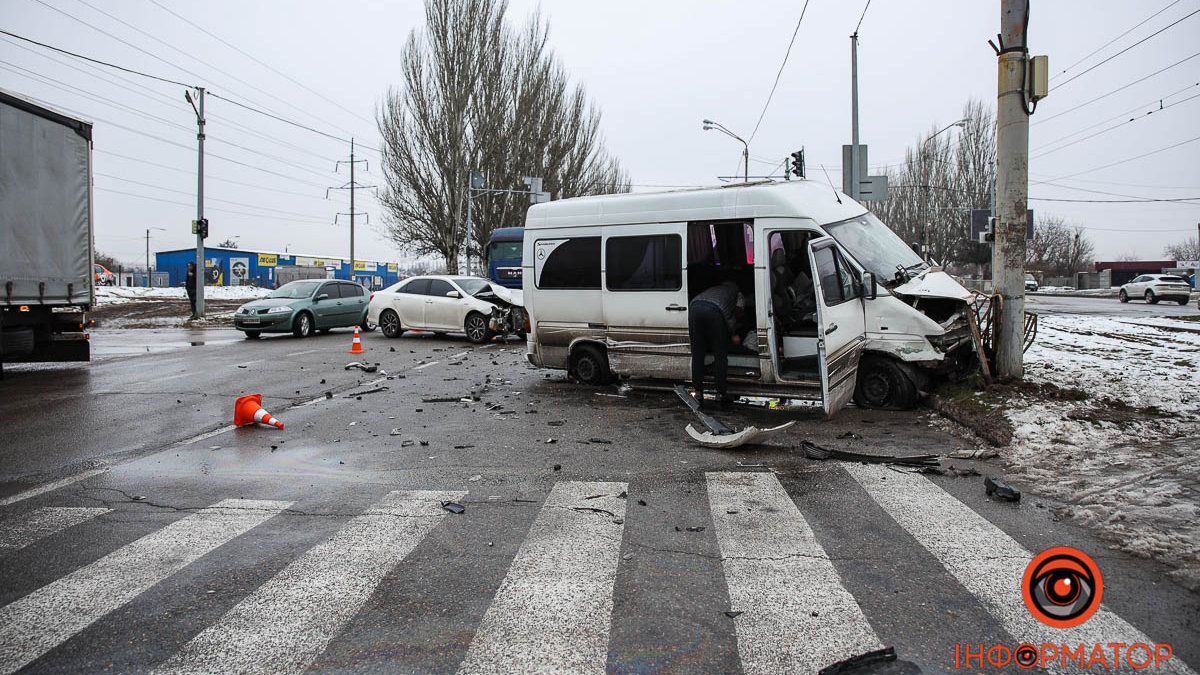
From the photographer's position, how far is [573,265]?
991 cm

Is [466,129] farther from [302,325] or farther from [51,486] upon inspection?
[51,486]

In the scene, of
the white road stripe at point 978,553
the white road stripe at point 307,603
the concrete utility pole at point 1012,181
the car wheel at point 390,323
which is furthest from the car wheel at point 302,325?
the white road stripe at point 978,553

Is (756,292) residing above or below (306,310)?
above

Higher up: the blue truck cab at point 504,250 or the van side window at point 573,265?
the blue truck cab at point 504,250

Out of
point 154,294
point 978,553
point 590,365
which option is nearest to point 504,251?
point 590,365

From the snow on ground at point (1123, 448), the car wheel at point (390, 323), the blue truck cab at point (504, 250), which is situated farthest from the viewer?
the blue truck cab at point (504, 250)

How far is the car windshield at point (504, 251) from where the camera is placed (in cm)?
3350

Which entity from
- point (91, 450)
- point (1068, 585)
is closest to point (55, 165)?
point (91, 450)

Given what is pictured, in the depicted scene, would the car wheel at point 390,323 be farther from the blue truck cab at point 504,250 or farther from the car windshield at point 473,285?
the blue truck cab at point 504,250

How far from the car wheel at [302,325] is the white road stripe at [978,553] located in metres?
17.2

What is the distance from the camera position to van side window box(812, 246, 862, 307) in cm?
758

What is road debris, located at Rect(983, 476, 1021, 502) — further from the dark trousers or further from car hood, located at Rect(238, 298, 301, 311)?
car hood, located at Rect(238, 298, 301, 311)

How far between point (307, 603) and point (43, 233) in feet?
35.9

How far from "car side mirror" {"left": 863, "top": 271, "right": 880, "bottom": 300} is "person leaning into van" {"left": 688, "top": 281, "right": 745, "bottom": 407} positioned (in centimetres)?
152
